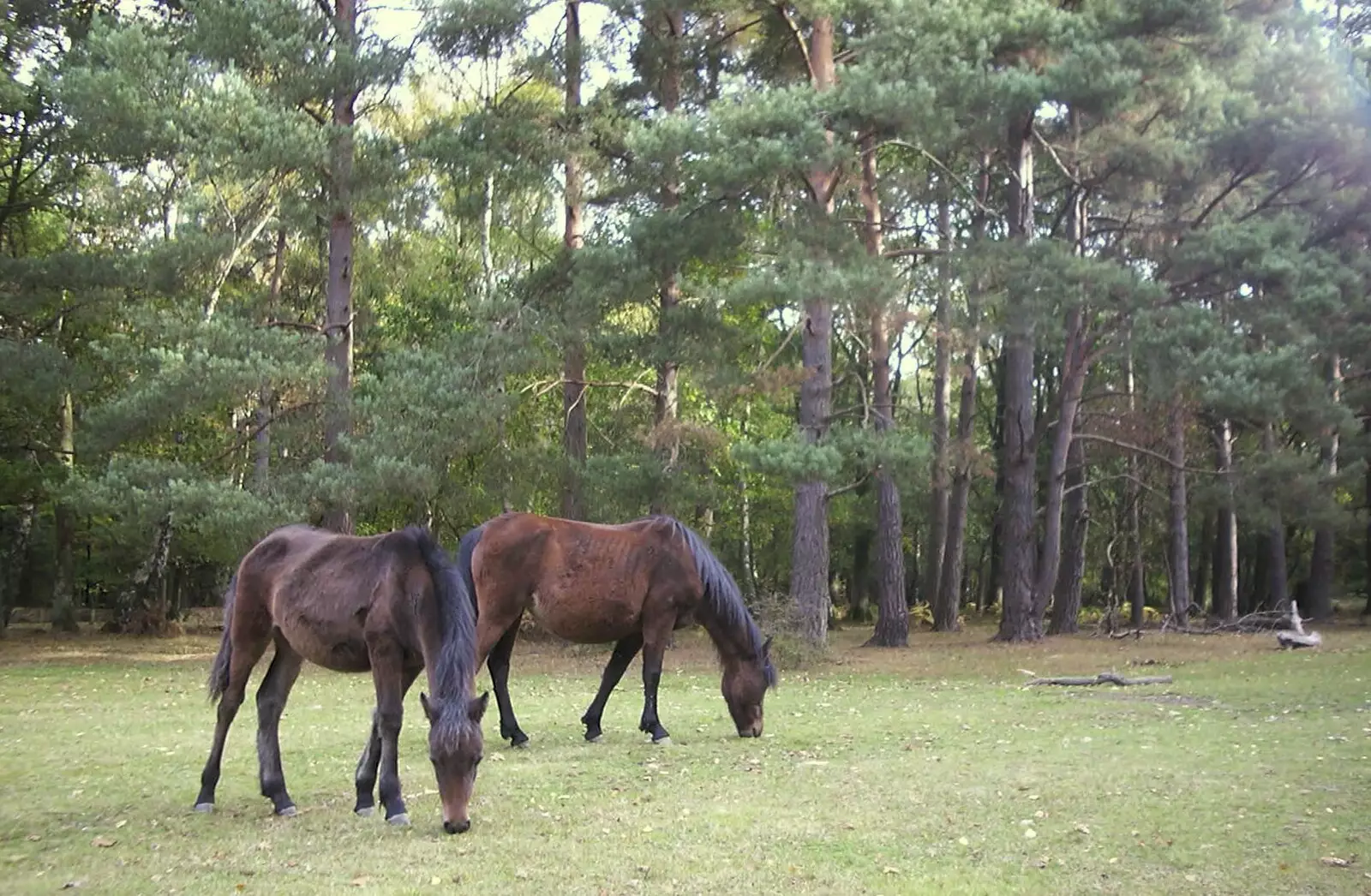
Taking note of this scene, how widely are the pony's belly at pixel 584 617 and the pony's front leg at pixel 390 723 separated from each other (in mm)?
3461

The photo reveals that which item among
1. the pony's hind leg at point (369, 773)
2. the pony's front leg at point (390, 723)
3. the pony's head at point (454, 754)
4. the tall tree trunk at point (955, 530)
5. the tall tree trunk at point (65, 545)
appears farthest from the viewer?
the tall tree trunk at point (955, 530)

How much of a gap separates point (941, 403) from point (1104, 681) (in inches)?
605

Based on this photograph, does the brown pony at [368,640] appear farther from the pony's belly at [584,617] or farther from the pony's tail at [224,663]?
the pony's belly at [584,617]

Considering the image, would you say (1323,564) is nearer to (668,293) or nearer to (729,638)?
(668,293)

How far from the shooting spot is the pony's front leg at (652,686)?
429 inches

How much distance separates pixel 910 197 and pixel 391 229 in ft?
39.1

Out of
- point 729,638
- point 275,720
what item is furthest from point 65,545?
point 275,720

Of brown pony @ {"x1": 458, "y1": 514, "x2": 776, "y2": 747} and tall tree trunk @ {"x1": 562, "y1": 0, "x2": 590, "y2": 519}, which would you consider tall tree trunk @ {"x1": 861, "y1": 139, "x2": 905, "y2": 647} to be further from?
brown pony @ {"x1": 458, "y1": 514, "x2": 776, "y2": 747}

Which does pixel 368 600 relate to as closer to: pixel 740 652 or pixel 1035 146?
pixel 740 652

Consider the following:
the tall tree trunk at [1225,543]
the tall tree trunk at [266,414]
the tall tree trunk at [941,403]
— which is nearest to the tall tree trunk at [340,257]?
the tall tree trunk at [266,414]

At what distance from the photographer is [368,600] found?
25.1 feet

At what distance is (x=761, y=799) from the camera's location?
316 inches

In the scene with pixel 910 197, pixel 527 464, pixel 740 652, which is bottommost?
pixel 740 652

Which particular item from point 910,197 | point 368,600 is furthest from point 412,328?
point 368,600
